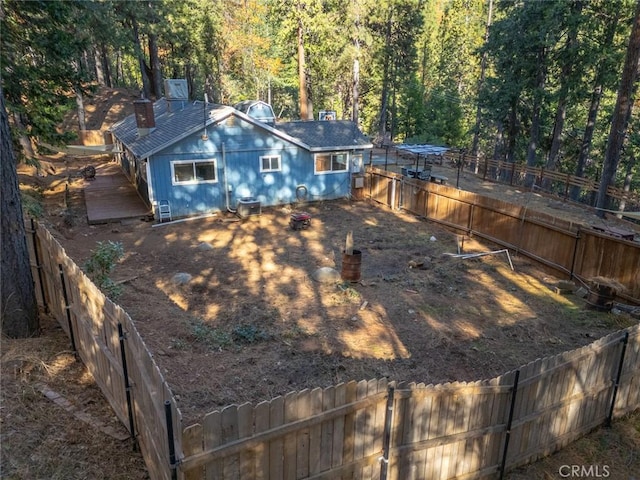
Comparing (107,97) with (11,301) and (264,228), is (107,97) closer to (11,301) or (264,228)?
(264,228)

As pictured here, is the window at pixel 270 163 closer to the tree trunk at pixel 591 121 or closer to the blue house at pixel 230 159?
the blue house at pixel 230 159

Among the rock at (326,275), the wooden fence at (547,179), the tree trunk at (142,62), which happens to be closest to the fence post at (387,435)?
the rock at (326,275)

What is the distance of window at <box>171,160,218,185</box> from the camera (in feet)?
53.8

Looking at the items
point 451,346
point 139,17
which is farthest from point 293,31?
point 451,346

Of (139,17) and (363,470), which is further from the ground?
(139,17)

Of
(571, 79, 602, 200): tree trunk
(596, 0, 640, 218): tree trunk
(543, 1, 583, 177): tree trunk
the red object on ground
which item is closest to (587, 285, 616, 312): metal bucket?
(596, 0, 640, 218): tree trunk

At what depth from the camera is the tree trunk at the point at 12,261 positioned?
A: 582 cm

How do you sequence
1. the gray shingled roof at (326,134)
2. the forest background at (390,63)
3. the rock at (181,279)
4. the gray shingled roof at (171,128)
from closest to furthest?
the rock at (181,279), the forest background at (390,63), the gray shingled roof at (171,128), the gray shingled roof at (326,134)

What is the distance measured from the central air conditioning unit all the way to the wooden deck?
334 centimetres

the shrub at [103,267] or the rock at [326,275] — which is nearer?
the shrub at [103,267]

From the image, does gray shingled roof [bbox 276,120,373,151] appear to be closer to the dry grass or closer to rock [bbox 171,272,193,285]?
rock [bbox 171,272,193,285]

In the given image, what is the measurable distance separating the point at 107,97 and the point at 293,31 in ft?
60.0

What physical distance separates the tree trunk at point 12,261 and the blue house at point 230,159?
9860 mm

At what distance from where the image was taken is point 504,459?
197 inches
